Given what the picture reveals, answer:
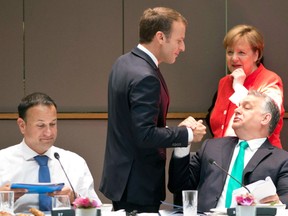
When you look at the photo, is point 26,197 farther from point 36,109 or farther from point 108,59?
point 108,59

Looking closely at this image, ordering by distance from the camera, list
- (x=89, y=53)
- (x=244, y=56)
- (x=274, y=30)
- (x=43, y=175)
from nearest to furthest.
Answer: (x=43, y=175) < (x=244, y=56) < (x=274, y=30) < (x=89, y=53)

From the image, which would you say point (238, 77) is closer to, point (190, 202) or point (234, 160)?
point (234, 160)

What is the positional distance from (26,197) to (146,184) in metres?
0.63

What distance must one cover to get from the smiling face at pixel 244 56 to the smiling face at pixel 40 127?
4.63ft

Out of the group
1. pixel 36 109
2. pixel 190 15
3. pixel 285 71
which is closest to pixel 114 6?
pixel 190 15

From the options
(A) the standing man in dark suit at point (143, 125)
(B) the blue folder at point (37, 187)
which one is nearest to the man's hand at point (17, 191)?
(B) the blue folder at point (37, 187)

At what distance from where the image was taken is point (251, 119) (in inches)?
144

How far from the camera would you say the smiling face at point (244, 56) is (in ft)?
14.7

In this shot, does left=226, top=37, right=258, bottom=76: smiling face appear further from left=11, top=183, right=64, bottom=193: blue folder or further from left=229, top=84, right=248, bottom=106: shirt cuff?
left=11, top=183, right=64, bottom=193: blue folder

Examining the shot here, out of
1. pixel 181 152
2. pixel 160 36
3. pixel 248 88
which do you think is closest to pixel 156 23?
pixel 160 36

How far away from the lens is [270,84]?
441 centimetres

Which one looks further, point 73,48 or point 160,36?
point 73,48

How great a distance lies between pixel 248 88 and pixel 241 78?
0.30ft

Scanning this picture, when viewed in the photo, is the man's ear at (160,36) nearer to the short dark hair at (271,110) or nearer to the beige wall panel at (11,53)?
the short dark hair at (271,110)
